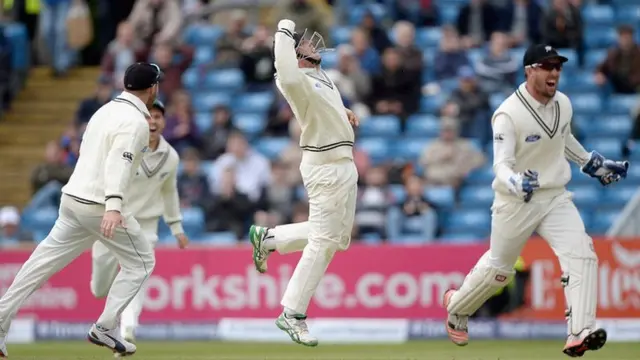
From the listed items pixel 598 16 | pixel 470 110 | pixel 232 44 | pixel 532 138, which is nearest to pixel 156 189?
pixel 532 138

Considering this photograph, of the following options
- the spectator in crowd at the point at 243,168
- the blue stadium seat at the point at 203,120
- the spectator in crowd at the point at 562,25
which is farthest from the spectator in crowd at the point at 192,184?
the spectator in crowd at the point at 562,25

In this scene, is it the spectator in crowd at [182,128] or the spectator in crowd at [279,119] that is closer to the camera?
the spectator in crowd at [182,128]

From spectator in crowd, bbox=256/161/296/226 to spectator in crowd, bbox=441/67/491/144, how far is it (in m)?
2.52

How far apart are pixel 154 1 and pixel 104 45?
256cm

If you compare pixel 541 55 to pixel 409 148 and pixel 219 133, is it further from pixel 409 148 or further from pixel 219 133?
pixel 219 133

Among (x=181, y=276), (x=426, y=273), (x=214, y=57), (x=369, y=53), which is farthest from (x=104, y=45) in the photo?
(x=426, y=273)

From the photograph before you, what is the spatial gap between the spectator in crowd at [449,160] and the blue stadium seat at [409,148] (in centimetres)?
53

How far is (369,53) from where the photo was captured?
21.0 meters

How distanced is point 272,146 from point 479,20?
3885 millimetres

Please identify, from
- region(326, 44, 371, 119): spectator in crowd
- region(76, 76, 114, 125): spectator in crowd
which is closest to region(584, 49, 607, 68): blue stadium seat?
region(326, 44, 371, 119): spectator in crowd

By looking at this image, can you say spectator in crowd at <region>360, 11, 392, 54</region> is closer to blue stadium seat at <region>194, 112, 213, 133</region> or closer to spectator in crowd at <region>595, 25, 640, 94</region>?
blue stadium seat at <region>194, 112, 213, 133</region>

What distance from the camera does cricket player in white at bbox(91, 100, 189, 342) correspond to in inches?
526

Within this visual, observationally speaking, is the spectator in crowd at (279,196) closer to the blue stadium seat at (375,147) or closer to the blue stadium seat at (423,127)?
the blue stadium seat at (375,147)

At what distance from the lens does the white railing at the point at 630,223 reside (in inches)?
679
